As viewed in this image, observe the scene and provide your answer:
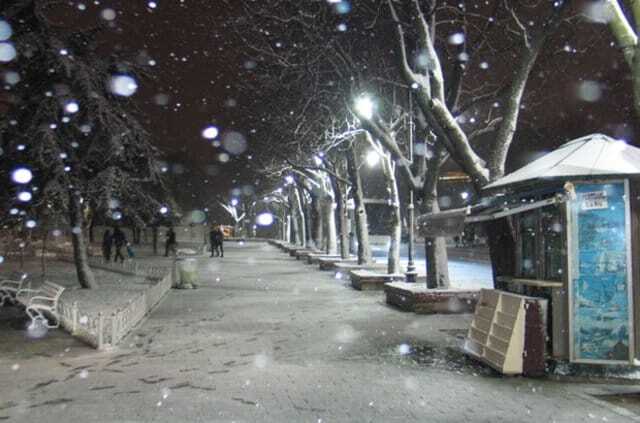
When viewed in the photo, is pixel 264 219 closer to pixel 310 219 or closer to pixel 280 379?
pixel 310 219

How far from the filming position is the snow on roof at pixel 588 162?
348 inches

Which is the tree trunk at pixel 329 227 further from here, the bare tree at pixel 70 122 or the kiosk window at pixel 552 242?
the kiosk window at pixel 552 242

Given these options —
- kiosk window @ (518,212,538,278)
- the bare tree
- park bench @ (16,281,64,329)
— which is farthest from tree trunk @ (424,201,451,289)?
park bench @ (16,281,64,329)

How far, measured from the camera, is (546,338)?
9203 millimetres

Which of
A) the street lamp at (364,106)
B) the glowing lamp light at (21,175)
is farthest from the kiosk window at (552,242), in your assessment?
the glowing lamp light at (21,175)

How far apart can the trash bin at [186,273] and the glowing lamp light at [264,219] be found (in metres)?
91.5

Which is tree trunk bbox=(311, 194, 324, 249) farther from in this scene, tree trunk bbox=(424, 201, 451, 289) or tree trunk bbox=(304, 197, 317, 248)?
tree trunk bbox=(424, 201, 451, 289)

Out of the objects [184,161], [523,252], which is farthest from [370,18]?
[184,161]

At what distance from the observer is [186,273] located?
22641mm

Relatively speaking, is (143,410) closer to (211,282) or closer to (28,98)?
(28,98)

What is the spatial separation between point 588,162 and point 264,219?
109832 millimetres

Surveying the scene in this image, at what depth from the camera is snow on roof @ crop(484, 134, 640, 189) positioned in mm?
8844

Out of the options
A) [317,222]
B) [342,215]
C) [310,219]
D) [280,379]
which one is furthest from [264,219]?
[280,379]

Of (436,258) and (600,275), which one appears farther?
(436,258)
